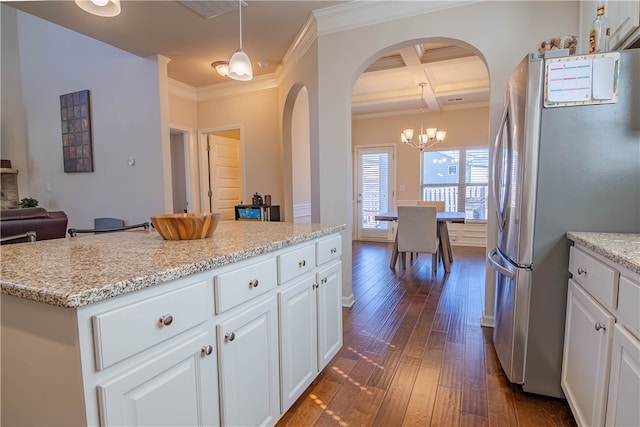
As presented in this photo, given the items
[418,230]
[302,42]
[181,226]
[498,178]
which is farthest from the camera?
[418,230]

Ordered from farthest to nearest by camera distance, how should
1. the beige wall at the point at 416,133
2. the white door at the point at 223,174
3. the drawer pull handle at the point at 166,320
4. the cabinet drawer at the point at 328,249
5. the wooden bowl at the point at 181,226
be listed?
the beige wall at the point at 416,133, the white door at the point at 223,174, the cabinet drawer at the point at 328,249, the wooden bowl at the point at 181,226, the drawer pull handle at the point at 166,320

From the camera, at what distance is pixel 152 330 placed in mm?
865

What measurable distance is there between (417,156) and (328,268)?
501 cm

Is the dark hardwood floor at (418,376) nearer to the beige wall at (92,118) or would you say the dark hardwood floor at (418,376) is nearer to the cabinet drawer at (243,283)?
the cabinet drawer at (243,283)

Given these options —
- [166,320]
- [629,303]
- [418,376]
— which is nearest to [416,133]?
[418,376]

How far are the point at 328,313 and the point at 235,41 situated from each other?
301cm

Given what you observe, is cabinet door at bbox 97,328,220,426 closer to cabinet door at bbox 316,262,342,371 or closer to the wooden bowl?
the wooden bowl

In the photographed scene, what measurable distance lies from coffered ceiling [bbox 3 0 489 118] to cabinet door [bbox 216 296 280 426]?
2.62 metres

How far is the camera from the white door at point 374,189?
6586 millimetres

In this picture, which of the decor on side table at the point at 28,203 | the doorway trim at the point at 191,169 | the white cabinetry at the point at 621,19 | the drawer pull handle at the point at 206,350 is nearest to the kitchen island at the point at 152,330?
the drawer pull handle at the point at 206,350

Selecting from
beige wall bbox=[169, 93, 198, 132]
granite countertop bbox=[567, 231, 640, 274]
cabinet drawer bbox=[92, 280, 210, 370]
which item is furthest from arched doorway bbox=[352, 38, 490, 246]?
cabinet drawer bbox=[92, 280, 210, 370]

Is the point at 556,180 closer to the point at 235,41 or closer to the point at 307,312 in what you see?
the point at 307,312

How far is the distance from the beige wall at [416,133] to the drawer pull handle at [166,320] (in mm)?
5974

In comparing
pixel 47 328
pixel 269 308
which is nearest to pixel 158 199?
pixel 269 308
